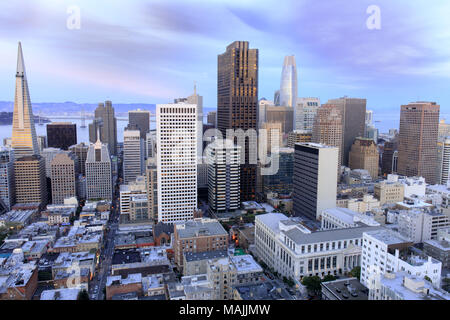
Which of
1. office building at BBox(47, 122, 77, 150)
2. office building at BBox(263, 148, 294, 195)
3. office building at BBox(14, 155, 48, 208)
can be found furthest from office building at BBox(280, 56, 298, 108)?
office building at BBox(14, 155, 48, 208)

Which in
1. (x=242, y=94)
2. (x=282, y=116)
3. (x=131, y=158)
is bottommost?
(x=131, y=158)

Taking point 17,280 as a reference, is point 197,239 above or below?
above

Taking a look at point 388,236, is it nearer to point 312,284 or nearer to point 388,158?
point 312,284

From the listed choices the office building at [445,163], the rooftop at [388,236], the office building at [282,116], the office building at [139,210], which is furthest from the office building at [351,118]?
the rooftop at [388,236]

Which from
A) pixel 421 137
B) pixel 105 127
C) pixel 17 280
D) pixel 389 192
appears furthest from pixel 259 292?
pixel 105 127

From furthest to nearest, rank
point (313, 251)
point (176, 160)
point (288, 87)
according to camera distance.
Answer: point (288, 87)
point (176, 160)
point (313, 251)
